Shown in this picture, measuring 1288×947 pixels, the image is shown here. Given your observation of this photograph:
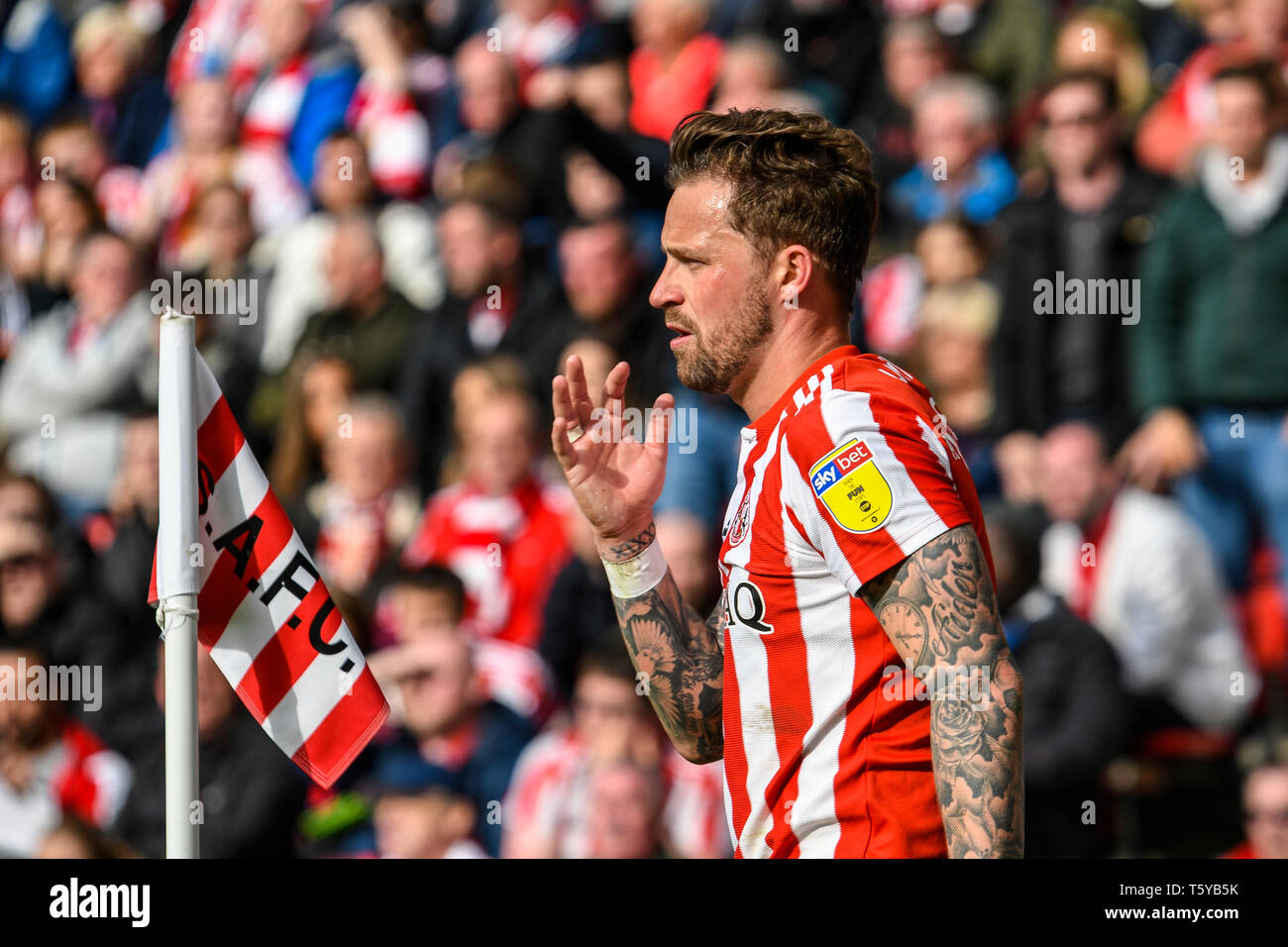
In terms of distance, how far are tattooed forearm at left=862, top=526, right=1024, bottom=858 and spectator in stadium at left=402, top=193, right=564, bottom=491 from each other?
15.1 ft

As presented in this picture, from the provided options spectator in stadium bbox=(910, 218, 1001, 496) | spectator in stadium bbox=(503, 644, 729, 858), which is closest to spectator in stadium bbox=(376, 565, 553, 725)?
spectator in stadium bbox=(503, 644, 729, 858)

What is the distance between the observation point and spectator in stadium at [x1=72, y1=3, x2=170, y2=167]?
353 inches

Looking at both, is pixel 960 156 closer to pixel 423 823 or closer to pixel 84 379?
pixel 423 823

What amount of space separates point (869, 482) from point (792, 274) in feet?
1.99

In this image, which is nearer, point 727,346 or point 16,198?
point 727,346

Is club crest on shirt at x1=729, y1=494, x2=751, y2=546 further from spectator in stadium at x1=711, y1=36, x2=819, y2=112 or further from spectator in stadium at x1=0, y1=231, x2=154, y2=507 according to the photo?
spectator in stadium at x1=0, y1=231, x2=154, y2=507

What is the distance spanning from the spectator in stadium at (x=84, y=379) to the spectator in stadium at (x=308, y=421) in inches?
39.6

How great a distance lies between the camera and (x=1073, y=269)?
6055mm

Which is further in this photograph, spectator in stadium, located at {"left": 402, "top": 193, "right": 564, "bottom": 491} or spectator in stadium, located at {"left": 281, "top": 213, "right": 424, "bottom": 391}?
spectator in stadium, located at {"left": 281, "top": 213, "right": 424, "bottom": 391}

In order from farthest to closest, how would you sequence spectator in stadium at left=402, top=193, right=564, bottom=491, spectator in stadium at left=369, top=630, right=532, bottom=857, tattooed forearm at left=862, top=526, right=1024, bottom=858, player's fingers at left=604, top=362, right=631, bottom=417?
1. spectator in stadium at left=402, top=193, right=564, bottom=491
2. spectator in stadium at left=369, top=630, right=532, bottom=857
3. player's fingers at left=604, top=362, right=631, bottom=417
4. tattooed forearm at left=862, top=526, right=1024, bottom=858

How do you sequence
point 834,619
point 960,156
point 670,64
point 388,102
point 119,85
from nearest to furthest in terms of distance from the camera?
point 834,619 → point 960,156 → point 670,64 → point 388,102 → point 119,85

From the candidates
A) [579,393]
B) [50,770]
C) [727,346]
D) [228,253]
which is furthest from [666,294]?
[228,253]

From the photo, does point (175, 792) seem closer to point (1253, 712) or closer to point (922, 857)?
point (922, 857)

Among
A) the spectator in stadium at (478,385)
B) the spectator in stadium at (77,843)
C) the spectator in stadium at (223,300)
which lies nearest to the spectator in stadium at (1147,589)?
the spectator in stadium at (478,385)
